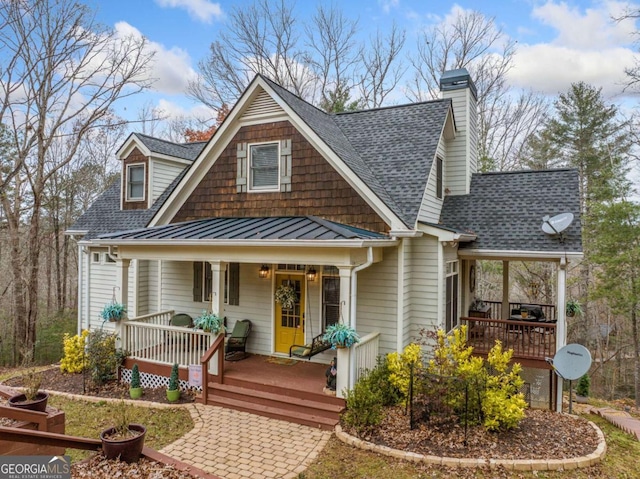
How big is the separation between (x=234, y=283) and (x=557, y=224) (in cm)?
804

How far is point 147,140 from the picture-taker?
1353 centimetres

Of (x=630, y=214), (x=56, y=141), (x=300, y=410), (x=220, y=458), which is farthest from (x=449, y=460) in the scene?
(x=56, y=141)

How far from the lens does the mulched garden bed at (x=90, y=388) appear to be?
28.2ft

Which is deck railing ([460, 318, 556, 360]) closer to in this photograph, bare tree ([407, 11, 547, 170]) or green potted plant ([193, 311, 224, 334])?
green potted plant ([193, 311, 224, 334])

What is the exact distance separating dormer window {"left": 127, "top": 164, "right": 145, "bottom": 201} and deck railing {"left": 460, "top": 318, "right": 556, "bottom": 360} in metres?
11.3

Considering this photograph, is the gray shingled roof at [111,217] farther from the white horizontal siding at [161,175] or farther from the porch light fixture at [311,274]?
the porch light fixture at [311,274]

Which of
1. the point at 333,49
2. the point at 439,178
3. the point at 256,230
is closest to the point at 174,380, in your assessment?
the point at 256,230

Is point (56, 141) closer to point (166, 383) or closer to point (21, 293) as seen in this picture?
point (21, 293)

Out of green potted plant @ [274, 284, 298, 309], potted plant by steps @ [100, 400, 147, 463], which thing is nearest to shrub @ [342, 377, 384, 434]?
green potted plant @ [274, 284, 298, 309]

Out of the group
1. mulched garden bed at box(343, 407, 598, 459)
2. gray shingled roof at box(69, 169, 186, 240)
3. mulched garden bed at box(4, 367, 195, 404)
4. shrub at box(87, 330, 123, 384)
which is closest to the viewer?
mulched garden bed at box(343, 407, 598, 459)

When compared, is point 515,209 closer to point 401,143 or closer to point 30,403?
point 401,143

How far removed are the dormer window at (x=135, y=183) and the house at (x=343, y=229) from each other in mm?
2734

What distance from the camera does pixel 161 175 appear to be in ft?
45.0

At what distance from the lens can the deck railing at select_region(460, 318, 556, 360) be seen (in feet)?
29.8
